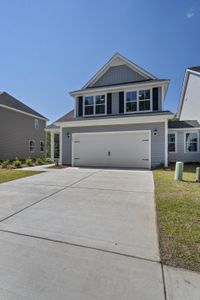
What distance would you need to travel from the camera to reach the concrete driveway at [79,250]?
1812mm

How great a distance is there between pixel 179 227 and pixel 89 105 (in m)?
12.6

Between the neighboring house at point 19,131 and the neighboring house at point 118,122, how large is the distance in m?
8.11

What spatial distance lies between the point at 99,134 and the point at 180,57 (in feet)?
32.3

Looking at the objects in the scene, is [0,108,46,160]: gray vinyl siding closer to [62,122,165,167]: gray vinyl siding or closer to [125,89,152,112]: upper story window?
[62,122,165,167]: gray vinyl siding

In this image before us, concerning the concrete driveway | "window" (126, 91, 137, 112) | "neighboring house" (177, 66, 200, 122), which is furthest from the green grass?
"neighboring house" (177, 66, 200, 122)

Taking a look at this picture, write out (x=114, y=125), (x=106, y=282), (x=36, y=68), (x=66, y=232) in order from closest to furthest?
(x=106, y=282), (x=66, y=232), (x=114, y=125), (x=36, y=68)

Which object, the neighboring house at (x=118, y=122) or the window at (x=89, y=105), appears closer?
the neighboring house at (x=118, y=122)

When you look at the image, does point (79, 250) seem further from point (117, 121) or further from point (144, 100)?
point (144, 100)

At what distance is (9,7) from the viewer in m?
8.78

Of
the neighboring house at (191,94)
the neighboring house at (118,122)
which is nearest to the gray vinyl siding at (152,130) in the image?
the neighboring house at (118,122)

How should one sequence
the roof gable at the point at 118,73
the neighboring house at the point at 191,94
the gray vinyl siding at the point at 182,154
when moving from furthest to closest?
the neighboring house at the point at 191,94 → the gray vinyl siding at the point at 182,154 → the roof gable at the point at 118,73

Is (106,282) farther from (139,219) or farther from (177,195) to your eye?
(177,195)

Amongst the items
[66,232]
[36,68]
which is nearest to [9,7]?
[36,68]

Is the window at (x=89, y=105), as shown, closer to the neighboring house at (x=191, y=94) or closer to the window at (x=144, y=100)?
the window at (x=144, y=100)
